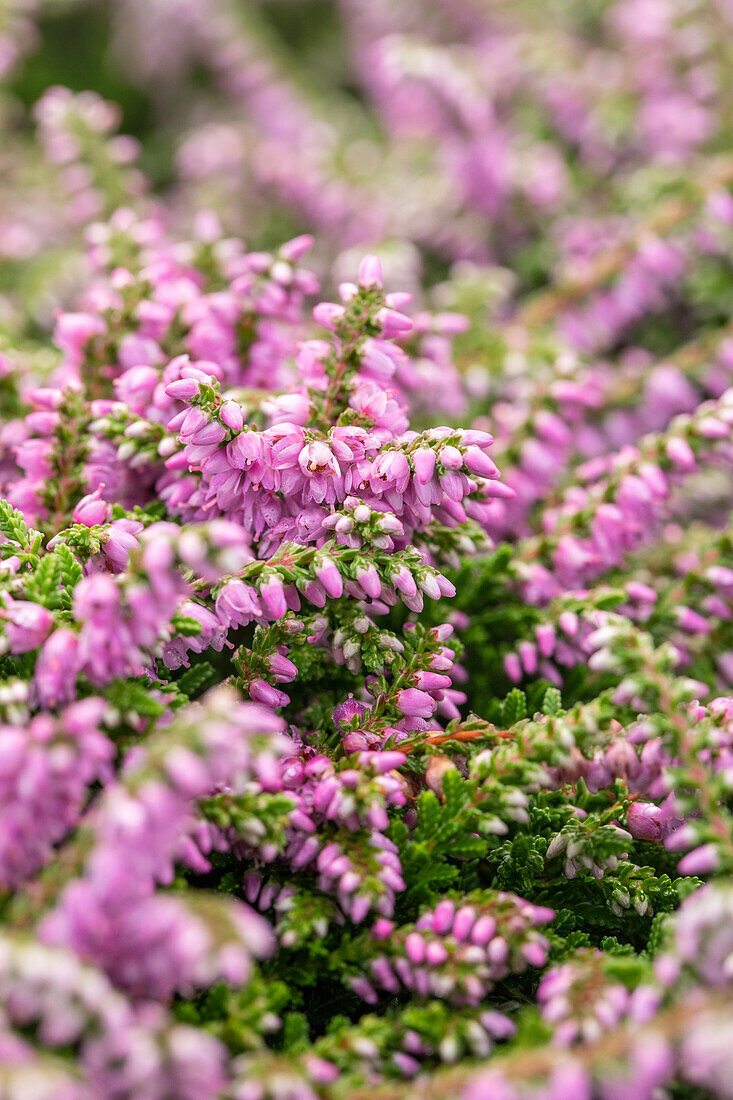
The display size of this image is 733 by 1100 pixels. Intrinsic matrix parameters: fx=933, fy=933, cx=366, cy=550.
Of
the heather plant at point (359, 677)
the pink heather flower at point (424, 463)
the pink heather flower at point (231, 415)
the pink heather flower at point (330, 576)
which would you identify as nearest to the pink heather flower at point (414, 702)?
the heather plant at point (359, 677)

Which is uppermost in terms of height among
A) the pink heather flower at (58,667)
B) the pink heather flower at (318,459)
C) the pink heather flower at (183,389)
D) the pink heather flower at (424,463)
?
the pink heather flower at (183,389)

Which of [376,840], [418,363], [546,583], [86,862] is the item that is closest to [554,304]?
[418,363]

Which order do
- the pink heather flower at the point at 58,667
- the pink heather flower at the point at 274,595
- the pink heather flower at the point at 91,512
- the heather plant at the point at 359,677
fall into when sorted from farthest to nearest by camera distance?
the pink heather flower at the point at 91,512 < the pink heather flower at the point at 274,595 < the pink heather flower at the point at 58,667 < the heather plant at the point at 359,677

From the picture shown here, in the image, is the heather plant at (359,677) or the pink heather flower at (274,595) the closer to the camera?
the heather plant at (359,677)

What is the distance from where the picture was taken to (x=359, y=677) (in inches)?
61.8

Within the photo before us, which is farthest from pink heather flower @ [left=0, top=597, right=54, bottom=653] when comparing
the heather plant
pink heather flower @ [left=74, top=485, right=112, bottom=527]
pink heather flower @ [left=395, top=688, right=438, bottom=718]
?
pink heather flower @ [left=395, top=688, right=438, bottom=718]

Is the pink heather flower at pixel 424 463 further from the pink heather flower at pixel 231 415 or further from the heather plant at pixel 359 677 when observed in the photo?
the pink heather flower at pixel 231 415

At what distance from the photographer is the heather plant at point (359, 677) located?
1.01 m

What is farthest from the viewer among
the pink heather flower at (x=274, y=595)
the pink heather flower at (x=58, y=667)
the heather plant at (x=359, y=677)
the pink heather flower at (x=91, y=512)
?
the pink heather flower at (x=91, y=512)

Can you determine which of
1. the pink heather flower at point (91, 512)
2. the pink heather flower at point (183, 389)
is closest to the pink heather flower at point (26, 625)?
the pink heather flower at point (91, 512)

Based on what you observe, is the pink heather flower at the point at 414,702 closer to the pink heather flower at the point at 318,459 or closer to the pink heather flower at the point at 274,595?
the pink heather flower at the point at 274,595

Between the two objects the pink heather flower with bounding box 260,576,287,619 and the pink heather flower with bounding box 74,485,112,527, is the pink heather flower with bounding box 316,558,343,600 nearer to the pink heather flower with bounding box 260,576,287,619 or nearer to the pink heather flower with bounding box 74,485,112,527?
the pink heather flower with bounding box 260,576,287,619

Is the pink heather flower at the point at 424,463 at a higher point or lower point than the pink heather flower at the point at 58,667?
higher

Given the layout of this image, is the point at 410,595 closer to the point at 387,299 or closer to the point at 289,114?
the point at 387,299
